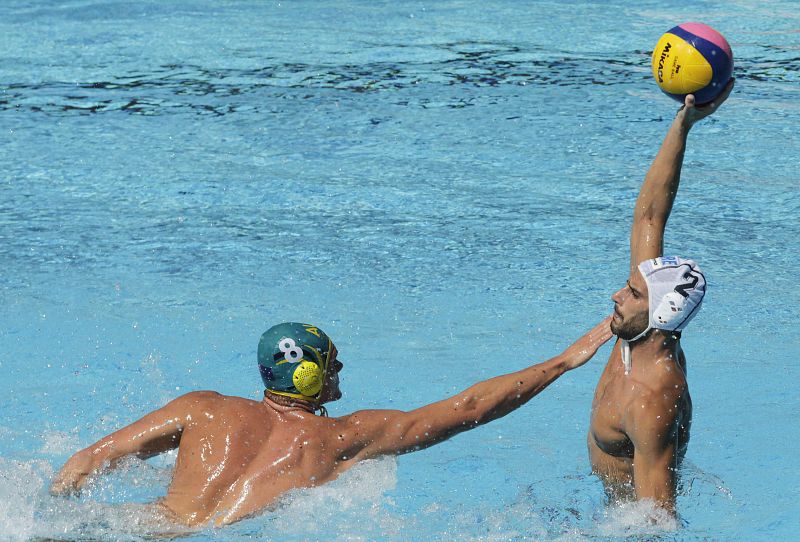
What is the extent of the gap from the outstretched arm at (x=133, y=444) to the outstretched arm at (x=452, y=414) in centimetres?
58

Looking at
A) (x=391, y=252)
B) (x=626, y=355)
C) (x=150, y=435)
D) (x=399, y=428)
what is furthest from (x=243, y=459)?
(x=391, y=252)

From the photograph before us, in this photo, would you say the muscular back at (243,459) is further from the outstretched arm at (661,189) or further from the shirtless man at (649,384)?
the outstretched arm at (661,189)

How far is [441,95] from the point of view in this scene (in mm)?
10562

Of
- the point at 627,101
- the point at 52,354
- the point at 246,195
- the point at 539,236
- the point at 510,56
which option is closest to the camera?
the point at 52,354

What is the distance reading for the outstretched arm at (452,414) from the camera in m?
3.89

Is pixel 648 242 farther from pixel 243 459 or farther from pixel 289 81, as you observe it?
pixel 289 81

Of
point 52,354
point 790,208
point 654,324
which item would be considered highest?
point 654,324

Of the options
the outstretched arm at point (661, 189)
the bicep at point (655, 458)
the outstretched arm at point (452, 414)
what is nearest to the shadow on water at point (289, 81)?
the outstretched arm at point (661, 189)

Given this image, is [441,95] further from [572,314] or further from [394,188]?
[572,314]

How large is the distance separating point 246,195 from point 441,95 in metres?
2.93

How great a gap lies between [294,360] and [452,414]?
60 centimetres

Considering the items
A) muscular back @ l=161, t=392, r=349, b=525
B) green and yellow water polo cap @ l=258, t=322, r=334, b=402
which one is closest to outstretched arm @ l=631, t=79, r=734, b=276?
green and yellow water polo cap @ l=258, t=322, r=334, b=402

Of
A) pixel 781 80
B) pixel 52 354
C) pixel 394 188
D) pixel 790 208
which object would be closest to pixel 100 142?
pixel 394 188

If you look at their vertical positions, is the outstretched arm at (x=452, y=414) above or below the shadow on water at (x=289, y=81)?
below
